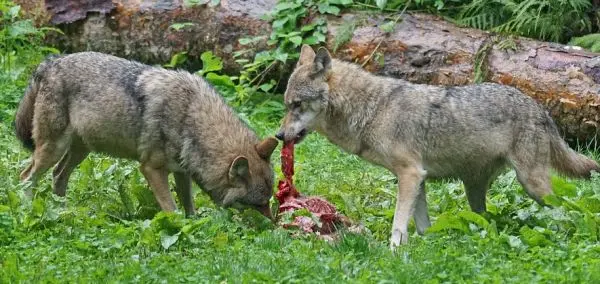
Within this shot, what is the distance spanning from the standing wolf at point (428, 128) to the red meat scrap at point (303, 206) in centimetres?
39

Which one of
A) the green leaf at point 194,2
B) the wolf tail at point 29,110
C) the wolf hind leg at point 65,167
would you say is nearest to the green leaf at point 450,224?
the wolf hind leg at point 65,167

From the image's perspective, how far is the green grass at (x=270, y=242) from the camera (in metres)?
6.78

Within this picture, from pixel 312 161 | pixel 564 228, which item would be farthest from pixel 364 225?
pixel 312 161

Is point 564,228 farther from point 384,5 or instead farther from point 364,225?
point 384,5

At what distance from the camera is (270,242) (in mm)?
7855

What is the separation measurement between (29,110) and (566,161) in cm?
463

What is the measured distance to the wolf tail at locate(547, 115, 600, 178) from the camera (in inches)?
348

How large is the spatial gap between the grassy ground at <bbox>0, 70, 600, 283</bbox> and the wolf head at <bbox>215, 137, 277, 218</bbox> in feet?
0.52

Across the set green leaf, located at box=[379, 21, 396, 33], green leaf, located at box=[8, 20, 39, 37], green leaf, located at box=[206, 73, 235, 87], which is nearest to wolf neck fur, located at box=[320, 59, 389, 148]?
green leaf, located at box=[379, 21, 396, 33]

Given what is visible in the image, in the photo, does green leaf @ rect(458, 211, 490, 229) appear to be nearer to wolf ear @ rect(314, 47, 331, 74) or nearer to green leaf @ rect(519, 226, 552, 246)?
green leaf @ rect(519, 226, 552, 246)

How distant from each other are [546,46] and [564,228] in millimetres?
4411

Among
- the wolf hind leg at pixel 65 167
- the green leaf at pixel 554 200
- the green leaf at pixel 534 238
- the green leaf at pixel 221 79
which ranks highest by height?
the green leaf at pixel 534 238

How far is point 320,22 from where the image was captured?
42.7ft

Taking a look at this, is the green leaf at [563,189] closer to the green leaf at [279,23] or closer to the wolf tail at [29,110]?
the wolf tail at [29,110]
